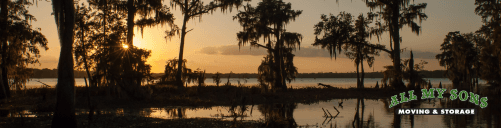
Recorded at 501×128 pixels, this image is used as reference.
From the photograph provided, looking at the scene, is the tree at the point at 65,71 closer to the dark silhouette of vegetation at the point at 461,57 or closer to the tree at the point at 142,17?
the tree at the point at 142,17

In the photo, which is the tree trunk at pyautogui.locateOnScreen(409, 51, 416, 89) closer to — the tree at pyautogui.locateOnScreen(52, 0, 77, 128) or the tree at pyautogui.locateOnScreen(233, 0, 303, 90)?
the tree at pyautogui.locateOnScreen(233, 0, 303, 90)

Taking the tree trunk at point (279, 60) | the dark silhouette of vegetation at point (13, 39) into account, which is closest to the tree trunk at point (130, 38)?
the dark silhouette of vegetation at point (13, 39)

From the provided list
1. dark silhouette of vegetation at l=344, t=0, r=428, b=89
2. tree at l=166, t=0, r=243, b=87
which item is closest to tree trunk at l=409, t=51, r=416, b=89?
dark silhouette of vegetation at l=344, t=0, r=428, b=89

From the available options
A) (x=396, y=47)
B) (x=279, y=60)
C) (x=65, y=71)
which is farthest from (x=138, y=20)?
(x=396, y=47)

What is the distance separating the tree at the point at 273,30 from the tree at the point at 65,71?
74.3 ft

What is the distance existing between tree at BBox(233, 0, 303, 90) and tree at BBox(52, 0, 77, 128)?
892 inches

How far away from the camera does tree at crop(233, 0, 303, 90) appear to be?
3192cm

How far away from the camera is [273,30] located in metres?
32.8

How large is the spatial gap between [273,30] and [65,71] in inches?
957

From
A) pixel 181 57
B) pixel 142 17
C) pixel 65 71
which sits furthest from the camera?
pixel 181 57

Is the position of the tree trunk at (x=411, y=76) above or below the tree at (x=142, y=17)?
below

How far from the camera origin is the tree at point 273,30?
105ft

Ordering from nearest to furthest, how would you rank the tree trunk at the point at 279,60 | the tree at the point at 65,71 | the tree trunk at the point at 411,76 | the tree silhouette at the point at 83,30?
the tree at the point at 65,71 < the tree silhouette at the point at 83,30 < the tree trunk at the point at 411,76 < the tree trunk at the point at 279,60

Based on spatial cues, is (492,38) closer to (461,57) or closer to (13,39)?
(461,57)
